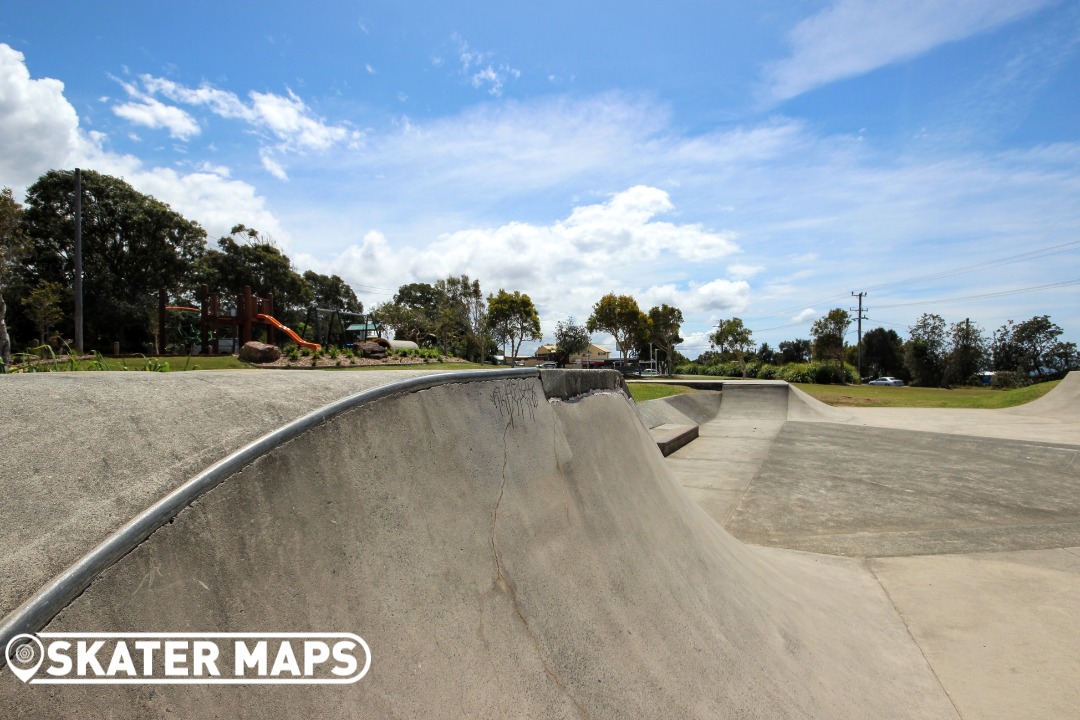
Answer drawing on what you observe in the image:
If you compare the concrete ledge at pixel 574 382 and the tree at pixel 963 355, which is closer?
the concrete ledge at pixel 574 382

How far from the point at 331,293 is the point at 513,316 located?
2159 centimetres

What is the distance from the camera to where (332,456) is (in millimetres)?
1805

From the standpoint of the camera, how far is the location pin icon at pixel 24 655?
1030 mm

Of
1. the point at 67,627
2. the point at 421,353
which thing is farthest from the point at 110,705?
the point at 421,353

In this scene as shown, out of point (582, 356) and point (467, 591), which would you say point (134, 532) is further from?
point (582, 356)

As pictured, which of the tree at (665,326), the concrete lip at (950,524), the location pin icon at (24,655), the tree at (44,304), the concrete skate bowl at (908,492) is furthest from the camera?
the tree at (665,326)

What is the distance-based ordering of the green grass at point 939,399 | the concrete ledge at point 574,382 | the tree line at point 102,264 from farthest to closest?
the tree line at point 102,264, the green grass at point 939,399, the concrete ledge at point 574,382

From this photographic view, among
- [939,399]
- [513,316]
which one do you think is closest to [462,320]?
[513,316]

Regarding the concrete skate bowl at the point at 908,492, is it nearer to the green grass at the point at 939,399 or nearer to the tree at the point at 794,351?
the green grass at the point at 939,399

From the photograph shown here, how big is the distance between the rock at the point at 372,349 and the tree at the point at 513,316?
24167 mm

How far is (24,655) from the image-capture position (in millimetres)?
1042

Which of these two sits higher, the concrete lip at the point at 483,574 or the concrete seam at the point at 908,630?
the concrete lip at the point at 483,574

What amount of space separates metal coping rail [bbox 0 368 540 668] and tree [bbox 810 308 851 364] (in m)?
50.9

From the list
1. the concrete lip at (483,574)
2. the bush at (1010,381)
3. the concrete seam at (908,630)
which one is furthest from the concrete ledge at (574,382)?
the bush at (1010,381)
